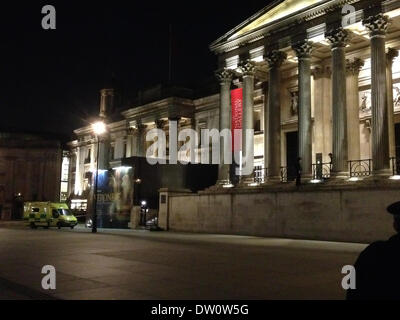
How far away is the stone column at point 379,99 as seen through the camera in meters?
23.5

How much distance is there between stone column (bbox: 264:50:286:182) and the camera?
2938 cm

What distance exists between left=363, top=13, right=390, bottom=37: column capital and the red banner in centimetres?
1051

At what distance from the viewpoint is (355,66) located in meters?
31.1

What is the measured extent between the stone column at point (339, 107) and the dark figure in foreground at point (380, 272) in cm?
2219

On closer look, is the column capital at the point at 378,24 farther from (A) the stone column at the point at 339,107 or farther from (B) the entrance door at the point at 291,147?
(B) the entrance door at the point at 291,147

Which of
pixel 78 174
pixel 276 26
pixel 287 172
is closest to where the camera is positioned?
pixel 276 26

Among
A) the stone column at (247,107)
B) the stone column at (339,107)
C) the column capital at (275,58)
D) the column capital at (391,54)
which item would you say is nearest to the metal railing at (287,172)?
the stone column at (247,107)

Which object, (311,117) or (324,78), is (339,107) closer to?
(311,117)

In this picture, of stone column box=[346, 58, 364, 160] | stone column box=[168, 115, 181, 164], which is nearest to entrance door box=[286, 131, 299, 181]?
stone column box=[346, 58, 364, 160]

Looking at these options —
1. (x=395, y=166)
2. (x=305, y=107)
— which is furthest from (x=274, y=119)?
(x=395, y=166)

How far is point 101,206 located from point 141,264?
30246 millimetres

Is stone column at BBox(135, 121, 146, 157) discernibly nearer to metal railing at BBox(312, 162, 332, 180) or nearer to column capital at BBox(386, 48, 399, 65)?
metal railing at BBox(312, 162, 332, 180)

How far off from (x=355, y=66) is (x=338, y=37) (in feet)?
18.5
